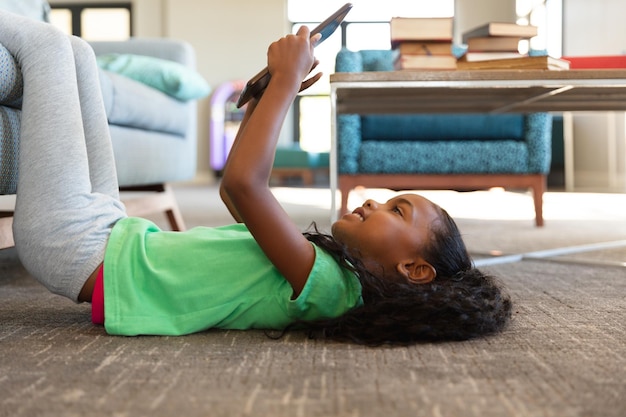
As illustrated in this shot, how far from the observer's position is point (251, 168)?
3.07 feet

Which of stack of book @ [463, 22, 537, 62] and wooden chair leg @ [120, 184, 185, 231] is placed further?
wooden chair leg @ [120, 184, 185, 231]

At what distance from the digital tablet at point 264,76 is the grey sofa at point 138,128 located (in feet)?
1.16

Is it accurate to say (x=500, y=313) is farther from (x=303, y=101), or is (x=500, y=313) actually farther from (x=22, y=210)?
(x=303, y=101)

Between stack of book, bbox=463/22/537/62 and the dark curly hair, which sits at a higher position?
stack of book, bbox=463/22/537/62

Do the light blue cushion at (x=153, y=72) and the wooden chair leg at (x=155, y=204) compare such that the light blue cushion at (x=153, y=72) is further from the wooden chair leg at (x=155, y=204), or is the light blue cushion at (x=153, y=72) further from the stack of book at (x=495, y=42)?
the stack of book at (x=495, y=42)

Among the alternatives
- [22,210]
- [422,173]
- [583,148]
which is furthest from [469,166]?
[583,148]

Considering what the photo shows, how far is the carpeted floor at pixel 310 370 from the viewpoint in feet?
2.15

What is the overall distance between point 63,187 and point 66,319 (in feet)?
0.63


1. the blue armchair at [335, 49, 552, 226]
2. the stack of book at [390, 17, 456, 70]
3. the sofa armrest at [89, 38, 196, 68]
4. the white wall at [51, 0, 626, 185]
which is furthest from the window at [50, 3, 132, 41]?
the stack of book at [390, 17, 456, 70]

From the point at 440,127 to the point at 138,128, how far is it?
122 centimetres

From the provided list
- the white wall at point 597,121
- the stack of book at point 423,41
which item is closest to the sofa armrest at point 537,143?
the stack of book at point 423,41

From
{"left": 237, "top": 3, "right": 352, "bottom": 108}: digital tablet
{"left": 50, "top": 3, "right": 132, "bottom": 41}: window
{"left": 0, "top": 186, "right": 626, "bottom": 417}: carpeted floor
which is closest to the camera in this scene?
{"left": 0, "top": 186, "right": 626, "bottom": 417}: carpeted floor

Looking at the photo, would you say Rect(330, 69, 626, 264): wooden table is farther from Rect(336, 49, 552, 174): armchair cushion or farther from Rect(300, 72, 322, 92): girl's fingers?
Rect(300, 72, 322, 92): girl's fingers

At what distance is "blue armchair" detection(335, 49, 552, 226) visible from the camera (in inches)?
108
